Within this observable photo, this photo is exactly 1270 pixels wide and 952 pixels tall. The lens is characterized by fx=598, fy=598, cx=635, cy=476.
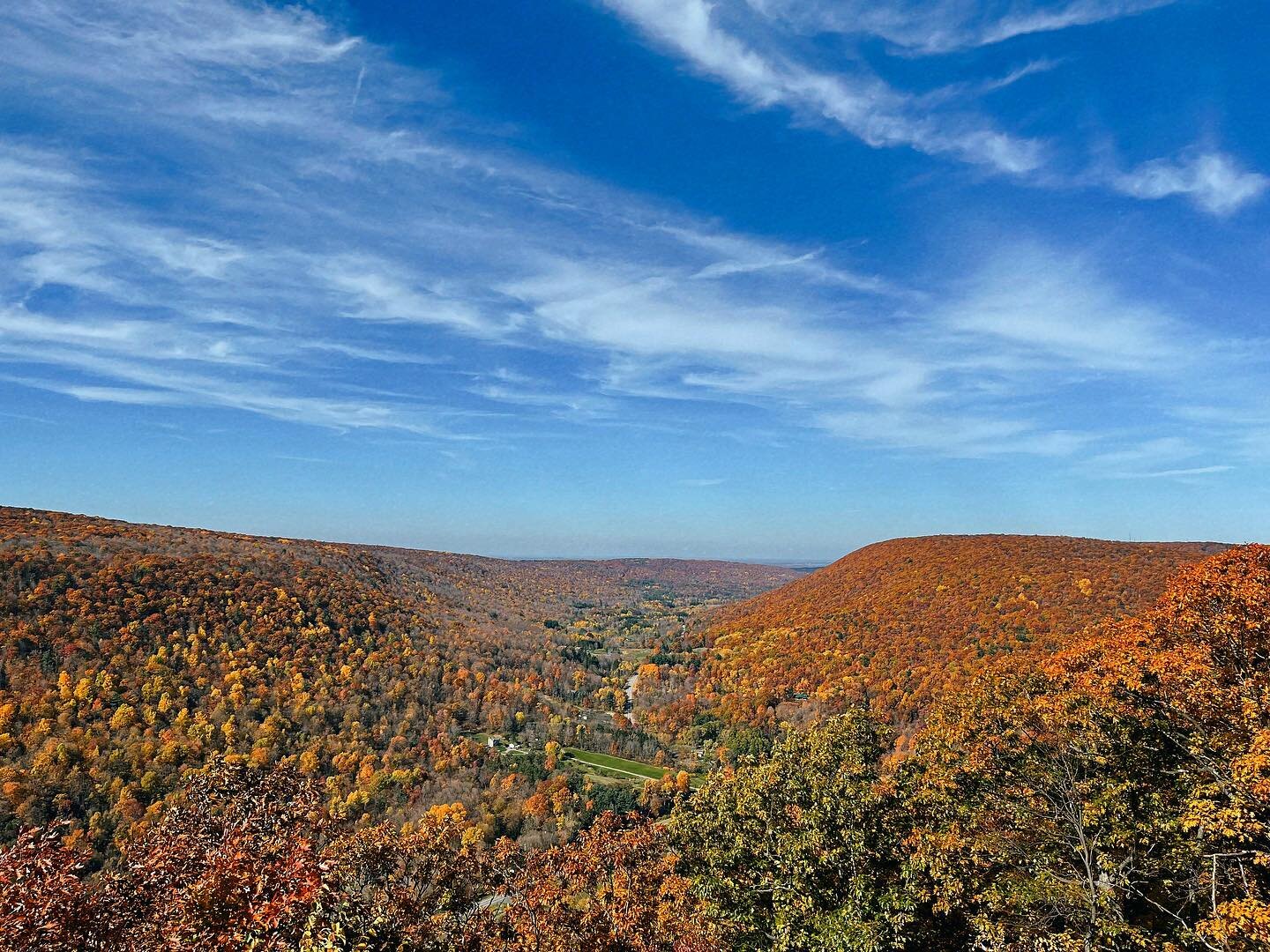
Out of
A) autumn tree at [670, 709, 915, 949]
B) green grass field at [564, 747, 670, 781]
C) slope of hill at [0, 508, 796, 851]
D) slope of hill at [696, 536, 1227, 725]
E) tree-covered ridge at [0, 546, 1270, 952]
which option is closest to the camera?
tree-covered ridge at [0, 546, 1270, 952]

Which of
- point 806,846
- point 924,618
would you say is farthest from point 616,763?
point 806,846

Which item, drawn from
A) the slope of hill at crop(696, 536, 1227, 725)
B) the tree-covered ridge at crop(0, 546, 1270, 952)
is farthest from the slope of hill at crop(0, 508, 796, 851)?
the tree-covered ridge at crop(0, 546, 1270, 952)

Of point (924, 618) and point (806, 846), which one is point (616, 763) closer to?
point (924, 618)

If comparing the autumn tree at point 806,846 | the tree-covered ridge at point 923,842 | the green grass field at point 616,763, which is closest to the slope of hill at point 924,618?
the green grass field at point 616,763

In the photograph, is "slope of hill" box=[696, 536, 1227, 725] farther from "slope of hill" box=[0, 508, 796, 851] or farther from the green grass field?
"slope of hill" box=[0, 508, 796, 851]

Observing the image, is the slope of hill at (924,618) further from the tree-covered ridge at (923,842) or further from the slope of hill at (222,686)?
the tree-covered ridge at (923,842)

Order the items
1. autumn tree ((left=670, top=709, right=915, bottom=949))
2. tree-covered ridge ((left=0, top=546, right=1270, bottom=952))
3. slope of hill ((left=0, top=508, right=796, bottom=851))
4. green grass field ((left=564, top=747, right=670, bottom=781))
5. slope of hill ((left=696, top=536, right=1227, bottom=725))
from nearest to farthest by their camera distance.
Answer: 1. tree-covered ridge ((left=0, top=546, right=1270, bottom=952))
2. autumn tree ((left=670, top=709, right=915, bottom=949))
3. slope of hill ((left=0, top=508, right=796, bottom=851))
4. slope of hill ((left=696, top=536, right=1227, bottom=725))
5. green grass field ((left=564, top=747, right=670, bottom=781))
